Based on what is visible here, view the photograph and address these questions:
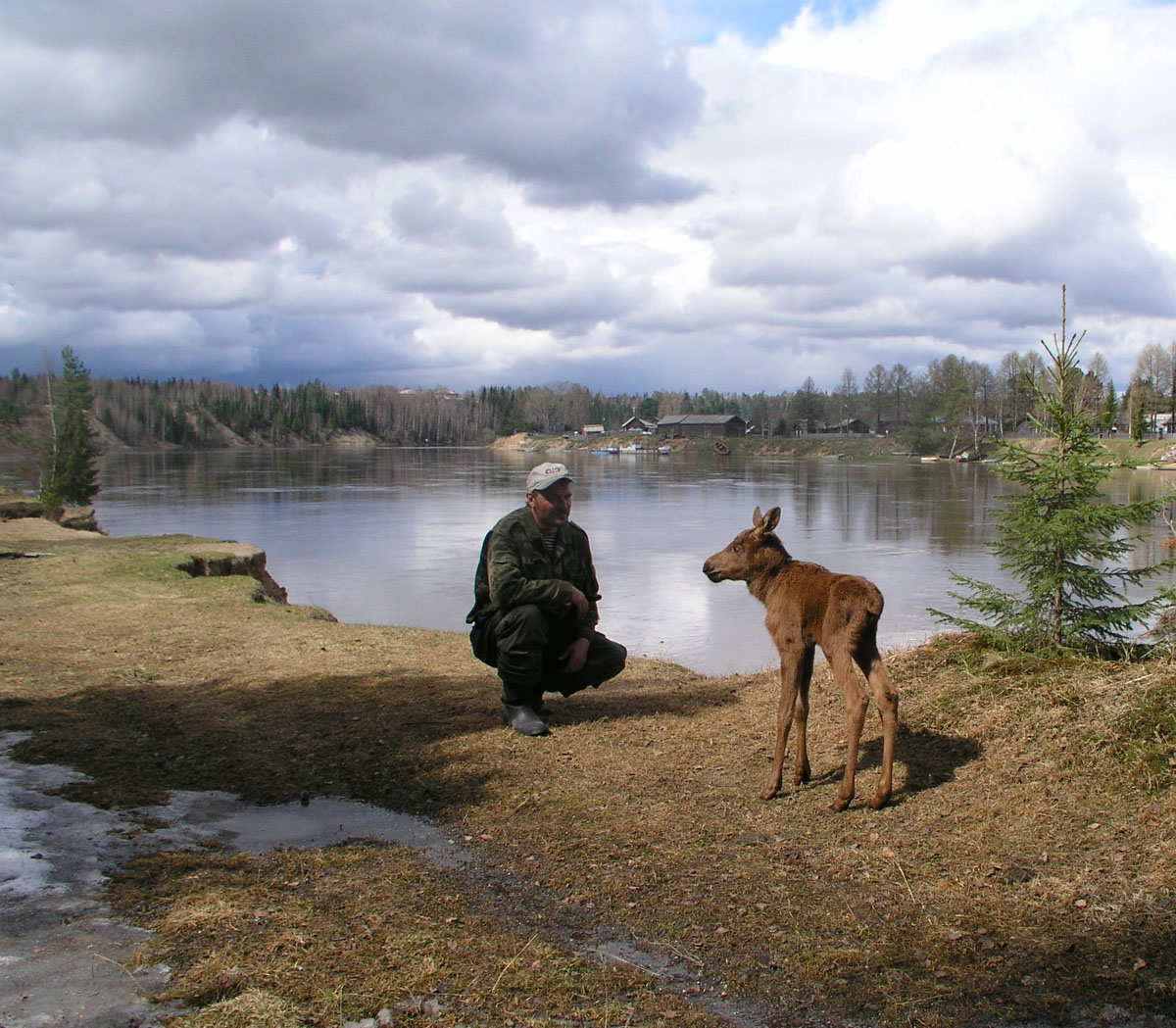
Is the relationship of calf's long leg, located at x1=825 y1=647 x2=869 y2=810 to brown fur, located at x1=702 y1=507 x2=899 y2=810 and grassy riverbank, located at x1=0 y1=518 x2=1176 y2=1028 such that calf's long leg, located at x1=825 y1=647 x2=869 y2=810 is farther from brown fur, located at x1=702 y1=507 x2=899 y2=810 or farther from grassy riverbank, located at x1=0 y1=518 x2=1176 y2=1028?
grassy riverbank, located at x1=0 y1=518 x2=1176 y2=1028

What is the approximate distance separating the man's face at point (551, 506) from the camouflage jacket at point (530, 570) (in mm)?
67

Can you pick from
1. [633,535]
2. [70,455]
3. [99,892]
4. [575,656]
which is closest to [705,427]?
[70,455]

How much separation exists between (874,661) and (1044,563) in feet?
10.1

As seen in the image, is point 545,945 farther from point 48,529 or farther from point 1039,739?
point 48,529

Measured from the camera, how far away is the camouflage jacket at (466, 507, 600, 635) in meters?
6.95

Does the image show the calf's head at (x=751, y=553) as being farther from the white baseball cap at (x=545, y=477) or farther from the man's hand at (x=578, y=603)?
the white baseball cap at (x=545, y=477)

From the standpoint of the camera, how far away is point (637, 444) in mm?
170625

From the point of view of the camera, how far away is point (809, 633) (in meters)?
5.89

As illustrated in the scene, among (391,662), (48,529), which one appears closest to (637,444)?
(48,529)

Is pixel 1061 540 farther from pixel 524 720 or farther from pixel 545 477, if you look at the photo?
pixel 524 720

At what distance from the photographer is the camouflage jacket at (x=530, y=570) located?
22.8 feet

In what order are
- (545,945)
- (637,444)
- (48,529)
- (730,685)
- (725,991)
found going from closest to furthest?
1. (725,991)
2. (545,945)
3. (730,685)
4. (48,529)
5. (637,444)

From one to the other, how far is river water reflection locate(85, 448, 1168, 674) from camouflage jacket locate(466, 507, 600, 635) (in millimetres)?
5212

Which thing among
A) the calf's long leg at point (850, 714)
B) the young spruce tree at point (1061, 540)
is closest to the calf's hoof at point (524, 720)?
the calf's long leg at point (850, 714)
